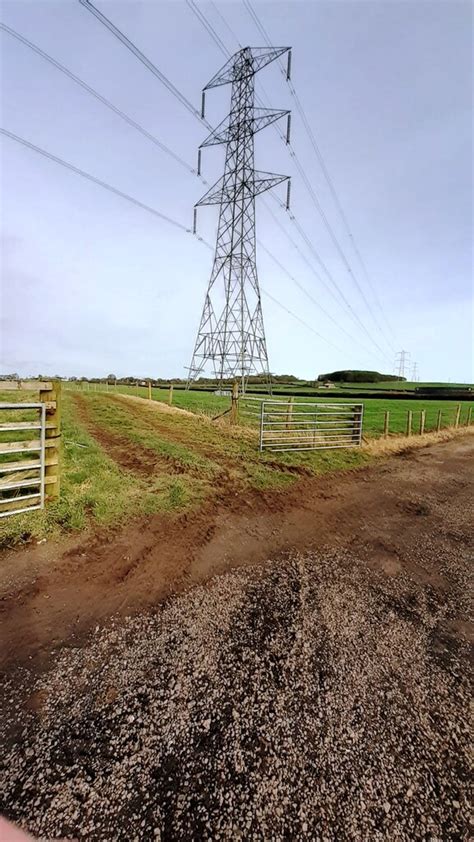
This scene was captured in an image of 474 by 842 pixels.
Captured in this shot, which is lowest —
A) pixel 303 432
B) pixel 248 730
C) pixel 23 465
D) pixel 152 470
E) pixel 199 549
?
pixel 199 549

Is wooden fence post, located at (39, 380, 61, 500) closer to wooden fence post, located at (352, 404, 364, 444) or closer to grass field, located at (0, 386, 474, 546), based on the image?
grass field, located at (0, 386, 474, 546)

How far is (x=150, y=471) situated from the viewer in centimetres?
754

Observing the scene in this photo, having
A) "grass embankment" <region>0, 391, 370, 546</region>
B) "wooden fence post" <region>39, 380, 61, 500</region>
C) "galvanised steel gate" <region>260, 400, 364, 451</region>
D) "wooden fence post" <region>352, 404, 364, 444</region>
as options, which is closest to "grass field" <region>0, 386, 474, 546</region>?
"grass embankment" <region>0, 391, 370, 546</region>

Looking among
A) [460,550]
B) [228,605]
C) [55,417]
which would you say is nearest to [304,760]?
[228,605]

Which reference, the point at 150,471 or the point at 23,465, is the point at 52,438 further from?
the point at 150,471

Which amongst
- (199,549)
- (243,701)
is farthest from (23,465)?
(243,701)

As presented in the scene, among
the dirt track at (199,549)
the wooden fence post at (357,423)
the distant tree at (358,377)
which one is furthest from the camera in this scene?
the distant tree at (358,377)

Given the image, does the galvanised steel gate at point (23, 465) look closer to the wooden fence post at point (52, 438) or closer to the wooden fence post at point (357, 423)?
the wooden fence post at point (52, 438)

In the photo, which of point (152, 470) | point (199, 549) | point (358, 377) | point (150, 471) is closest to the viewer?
point (199, 549)

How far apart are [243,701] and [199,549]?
2312 millimetres

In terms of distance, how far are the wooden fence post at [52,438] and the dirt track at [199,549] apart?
1272 millimetres

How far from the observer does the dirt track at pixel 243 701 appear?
162 centimetres

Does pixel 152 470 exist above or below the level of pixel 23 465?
below

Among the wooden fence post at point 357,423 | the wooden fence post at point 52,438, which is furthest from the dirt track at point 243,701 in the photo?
the wooden fence post at point 357,423
